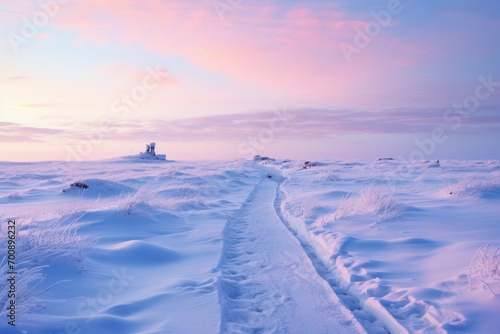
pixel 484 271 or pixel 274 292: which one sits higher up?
pixel 484 271

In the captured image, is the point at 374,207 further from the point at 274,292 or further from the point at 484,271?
the point at 274,292

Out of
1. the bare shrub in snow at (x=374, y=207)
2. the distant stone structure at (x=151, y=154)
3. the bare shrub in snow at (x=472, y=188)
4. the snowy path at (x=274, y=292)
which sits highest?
the distant stone structure at (x=151, y=154)

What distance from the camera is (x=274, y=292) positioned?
5.50m

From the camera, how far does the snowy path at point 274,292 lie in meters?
4.48

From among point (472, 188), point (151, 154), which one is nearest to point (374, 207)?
point (472, 188)

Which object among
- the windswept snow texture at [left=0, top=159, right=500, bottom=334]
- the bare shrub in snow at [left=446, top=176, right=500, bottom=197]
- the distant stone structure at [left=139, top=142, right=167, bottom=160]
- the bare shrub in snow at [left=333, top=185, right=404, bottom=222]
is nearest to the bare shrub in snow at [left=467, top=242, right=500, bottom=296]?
the windswept snow texture at [left=0, top=159, right=500, bottom=334]

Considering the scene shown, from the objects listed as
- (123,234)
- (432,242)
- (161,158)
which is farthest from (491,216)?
(161,158)

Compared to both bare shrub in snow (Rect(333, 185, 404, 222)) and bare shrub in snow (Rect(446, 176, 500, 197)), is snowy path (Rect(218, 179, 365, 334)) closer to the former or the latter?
bare shrub in snow (Rect(333, 185, 404, 222))

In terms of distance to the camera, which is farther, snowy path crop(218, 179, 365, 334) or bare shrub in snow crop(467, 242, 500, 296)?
bare shrub in snow crop(467, 242, 500, 296)

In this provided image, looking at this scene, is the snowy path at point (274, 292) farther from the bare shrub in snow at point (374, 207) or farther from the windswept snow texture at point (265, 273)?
the bare shrub in snow at point (374, 207)

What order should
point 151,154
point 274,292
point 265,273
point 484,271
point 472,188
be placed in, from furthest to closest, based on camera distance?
point 151,154, point 472,188, point 265,273, point 274,292, point 484,271

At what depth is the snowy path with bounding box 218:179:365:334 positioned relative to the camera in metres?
4.48

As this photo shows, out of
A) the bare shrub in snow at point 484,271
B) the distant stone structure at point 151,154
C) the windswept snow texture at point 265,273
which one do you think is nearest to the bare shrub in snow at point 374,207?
the windswept snow texture at point 265,273

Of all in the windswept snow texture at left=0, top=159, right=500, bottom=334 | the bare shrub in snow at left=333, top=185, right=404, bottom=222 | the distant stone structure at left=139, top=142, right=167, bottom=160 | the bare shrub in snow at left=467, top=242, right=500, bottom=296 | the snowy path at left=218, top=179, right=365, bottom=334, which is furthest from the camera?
the distant stone structure at left=139, top=142, right=167, bottom=160
